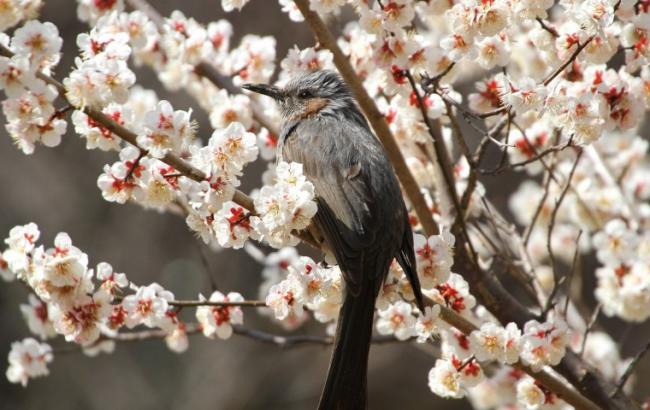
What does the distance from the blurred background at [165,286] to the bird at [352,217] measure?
420 cm

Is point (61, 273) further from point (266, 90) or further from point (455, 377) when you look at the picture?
point (266, 90)

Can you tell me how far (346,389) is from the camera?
106 inches

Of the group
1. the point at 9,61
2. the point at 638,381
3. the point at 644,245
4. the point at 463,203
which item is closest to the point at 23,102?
the point at 9,61

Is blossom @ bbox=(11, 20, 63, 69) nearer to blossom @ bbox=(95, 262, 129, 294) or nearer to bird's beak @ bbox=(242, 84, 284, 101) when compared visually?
blossom @ bbox=(95, 262, 129, 294)

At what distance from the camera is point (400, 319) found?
2898 millimetres

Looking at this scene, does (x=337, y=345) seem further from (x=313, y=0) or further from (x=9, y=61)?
(x=9, y=61)

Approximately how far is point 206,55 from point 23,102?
1364 mm

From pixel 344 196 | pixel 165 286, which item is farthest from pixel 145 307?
pixel 165 286

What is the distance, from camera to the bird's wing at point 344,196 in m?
2.75

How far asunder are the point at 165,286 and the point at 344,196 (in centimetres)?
571

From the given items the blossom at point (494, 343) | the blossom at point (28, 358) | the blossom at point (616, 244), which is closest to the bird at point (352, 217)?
the blossom at point (494, 343)

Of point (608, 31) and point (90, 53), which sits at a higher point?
point (608, 31)

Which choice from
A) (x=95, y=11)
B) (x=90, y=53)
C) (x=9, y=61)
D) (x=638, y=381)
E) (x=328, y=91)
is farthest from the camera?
(x=638, y=381)

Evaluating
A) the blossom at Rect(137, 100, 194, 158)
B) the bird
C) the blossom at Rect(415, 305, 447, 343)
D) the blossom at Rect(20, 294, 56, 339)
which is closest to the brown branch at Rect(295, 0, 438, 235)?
the bird
